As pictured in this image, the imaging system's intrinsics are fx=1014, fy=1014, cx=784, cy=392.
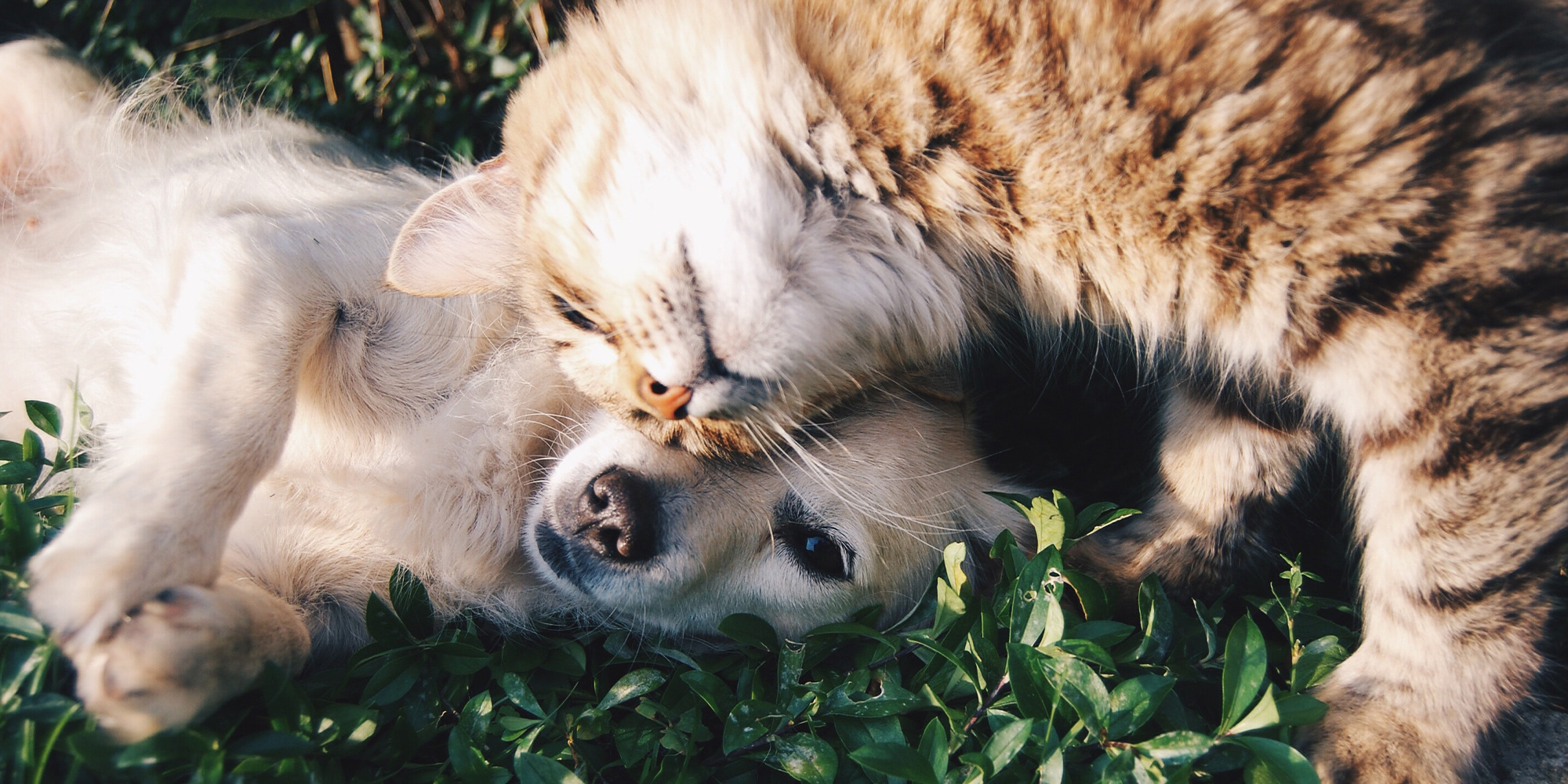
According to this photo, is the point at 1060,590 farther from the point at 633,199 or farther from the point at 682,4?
the point at 682,4

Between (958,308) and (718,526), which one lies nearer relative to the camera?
(958,308)

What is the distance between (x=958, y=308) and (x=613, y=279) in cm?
71

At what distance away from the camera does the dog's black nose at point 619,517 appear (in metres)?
2.20

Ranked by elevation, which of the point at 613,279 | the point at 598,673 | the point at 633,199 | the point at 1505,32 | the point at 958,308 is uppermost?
the point at 1505,32

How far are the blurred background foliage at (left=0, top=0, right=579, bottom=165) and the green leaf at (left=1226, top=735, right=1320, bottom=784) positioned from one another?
300cm

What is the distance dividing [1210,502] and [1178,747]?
784 mm

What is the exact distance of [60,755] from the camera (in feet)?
5.47

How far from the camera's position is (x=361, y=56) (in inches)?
150

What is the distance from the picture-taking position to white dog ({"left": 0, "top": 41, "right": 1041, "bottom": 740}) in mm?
2094

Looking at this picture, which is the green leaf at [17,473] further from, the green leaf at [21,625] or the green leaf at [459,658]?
the green leaf at [459,658]

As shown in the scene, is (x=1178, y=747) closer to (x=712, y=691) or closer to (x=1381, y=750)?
(x=1381, y=750)

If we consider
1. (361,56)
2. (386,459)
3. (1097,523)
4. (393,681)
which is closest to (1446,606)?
(1097,523)

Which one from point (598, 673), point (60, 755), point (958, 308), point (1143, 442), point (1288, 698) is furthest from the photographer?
point (1143, 442)

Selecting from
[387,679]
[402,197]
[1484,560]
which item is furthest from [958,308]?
[402,197]
